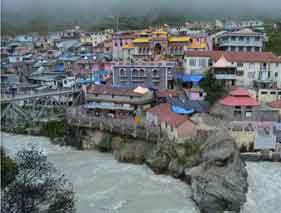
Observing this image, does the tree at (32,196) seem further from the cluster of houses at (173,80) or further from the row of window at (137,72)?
the row of window at (137,72)

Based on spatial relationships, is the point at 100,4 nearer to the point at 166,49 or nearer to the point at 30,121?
the point at 166,49

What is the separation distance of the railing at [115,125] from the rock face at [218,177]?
5.17 m

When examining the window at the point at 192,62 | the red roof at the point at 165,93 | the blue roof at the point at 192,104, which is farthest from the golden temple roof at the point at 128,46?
the blue roof at the point at 192,104

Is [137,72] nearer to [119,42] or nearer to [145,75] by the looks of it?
[145,75]

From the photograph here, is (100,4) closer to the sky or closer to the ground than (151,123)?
closer to the sky

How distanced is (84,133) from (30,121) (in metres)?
6.91

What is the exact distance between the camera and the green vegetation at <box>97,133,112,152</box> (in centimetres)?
2969

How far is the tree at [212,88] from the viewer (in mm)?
31750

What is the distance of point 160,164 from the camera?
81.6 feet

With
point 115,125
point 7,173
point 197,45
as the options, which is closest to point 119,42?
point 197,45

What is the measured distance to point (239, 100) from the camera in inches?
1172

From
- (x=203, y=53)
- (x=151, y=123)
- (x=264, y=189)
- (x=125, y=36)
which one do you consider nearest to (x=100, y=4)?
(x=125, y=36)

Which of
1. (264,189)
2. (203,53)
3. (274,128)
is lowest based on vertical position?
(264,189)

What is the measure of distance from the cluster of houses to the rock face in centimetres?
357
